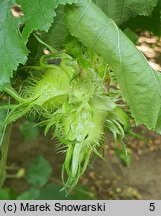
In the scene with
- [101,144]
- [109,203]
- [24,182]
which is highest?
[101,144]

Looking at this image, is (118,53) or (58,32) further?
(58,32)

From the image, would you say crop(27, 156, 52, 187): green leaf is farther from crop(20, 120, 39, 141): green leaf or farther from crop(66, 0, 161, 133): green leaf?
crop(66, 0, 161, 133): green leaf

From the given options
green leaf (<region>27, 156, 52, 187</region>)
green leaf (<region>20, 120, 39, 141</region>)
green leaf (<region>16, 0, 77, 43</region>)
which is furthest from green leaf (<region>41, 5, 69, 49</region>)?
green leaf (<region>20, 120, 39, 141</region>)

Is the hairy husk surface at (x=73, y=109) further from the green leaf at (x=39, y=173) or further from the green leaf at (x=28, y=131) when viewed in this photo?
the green leaf at (x=28, y=131)

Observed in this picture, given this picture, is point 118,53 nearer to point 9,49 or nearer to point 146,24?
point 9,49

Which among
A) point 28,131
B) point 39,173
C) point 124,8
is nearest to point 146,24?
point 124,8

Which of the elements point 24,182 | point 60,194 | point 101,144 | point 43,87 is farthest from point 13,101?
point 24,182

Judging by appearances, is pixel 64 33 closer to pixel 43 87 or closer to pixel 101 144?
pixel 43 87
